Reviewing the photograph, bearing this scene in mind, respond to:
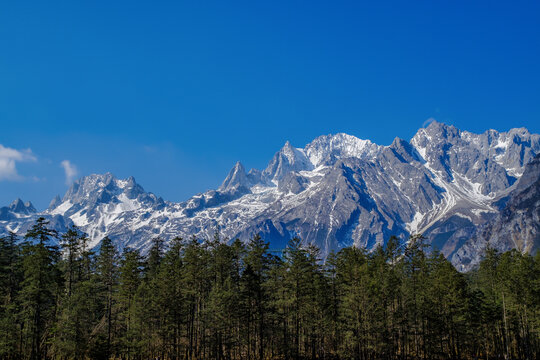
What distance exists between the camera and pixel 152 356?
6681 centimetres

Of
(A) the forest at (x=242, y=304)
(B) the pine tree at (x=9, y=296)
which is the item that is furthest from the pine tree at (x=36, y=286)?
(B) the pine tree at (x=9, y=296)

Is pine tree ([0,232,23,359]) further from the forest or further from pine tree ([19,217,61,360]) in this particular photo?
pine tree ([19,217,61,360])

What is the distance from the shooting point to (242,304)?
6147 centimetres

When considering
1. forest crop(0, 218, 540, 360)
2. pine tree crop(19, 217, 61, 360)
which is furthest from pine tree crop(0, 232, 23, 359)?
pine tree crop(19, 217, 61, 360)

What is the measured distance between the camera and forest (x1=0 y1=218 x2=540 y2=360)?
188 ft

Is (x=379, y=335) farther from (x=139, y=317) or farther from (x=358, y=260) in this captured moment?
(x=139, y=317)

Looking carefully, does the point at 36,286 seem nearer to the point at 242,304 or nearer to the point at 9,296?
the point at 9,296

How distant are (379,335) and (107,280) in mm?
40400

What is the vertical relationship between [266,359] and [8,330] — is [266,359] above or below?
below

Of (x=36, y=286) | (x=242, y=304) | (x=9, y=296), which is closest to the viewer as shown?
(x=36, y=286)

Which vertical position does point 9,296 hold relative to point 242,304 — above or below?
above

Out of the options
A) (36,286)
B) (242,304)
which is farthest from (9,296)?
(242,304)

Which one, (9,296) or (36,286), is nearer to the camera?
(36,286)

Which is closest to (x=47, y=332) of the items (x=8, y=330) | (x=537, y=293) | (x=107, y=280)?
(x=8, y=330)
